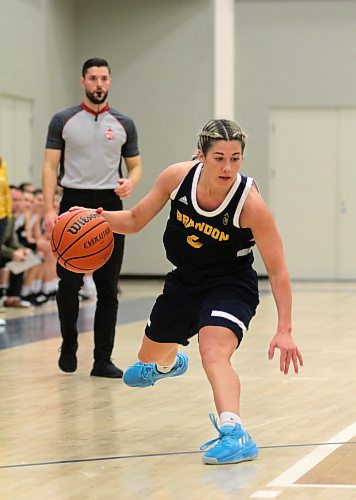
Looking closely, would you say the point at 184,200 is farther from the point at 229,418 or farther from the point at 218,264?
the point at 229,418

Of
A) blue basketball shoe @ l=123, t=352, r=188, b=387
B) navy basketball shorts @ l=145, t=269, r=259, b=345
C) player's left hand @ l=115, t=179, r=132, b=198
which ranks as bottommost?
blue basketball shoe @ l=123, t=352, r=188, b=387

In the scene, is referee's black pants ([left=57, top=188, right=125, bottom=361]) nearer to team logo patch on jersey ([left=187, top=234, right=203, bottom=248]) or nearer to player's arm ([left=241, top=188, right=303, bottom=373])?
team logo patch on jersey ([left=187, top=234, right=203, bottom=248])

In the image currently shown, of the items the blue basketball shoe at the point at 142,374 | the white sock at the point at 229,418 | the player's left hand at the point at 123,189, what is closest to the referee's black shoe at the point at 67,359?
the player's left hand at the point at 123,189

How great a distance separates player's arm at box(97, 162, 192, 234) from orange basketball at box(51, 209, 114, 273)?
61 mm

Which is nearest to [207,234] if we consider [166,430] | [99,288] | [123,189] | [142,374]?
[142,374]

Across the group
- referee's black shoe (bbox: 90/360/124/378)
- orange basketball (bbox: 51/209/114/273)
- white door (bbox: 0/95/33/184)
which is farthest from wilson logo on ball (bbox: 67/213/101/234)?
white door (bbox: 0/95/33/184)

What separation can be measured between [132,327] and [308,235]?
341 inches

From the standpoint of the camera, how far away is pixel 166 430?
5.22 m

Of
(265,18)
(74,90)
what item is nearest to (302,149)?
(265,18)

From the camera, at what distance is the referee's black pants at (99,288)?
22.8ft

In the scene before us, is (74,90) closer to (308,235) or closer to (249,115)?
(249,115)

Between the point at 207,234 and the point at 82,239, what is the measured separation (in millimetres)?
671

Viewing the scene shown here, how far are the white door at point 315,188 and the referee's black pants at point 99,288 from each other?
1162 centimetres

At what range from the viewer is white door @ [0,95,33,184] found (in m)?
15.9
